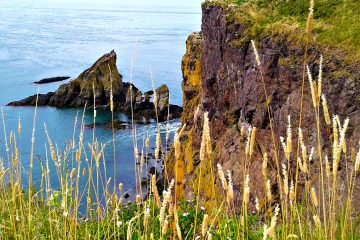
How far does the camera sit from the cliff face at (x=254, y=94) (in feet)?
47.4

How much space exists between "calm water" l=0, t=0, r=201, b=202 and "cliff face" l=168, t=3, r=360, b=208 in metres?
11.3

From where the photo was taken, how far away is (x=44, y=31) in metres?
92.6

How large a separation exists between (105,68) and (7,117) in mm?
13043

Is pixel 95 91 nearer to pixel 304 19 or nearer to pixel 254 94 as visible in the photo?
pixel 254 94

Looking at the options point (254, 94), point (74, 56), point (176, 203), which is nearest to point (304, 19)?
point (254, 94)

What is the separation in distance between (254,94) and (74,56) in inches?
2366

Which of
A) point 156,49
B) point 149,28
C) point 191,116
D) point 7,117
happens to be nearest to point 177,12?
point 149,28

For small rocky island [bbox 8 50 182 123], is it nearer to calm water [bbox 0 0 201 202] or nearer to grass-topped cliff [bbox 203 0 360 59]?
calm water [bbox 0 0 201 202]

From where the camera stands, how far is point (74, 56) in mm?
75875

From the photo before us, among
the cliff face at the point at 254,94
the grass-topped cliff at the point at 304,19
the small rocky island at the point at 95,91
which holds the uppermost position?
the grass-topped cliff at the point at 304,19

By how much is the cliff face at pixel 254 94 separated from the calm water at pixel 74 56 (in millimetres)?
11344

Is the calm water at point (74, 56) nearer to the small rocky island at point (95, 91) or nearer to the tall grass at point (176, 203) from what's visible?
the small rocky island at point (95, 91)

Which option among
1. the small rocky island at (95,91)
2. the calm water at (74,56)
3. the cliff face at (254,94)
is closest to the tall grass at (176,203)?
the cliff face at (254,94)

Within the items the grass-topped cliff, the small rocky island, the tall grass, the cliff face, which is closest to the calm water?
the small rocky island
